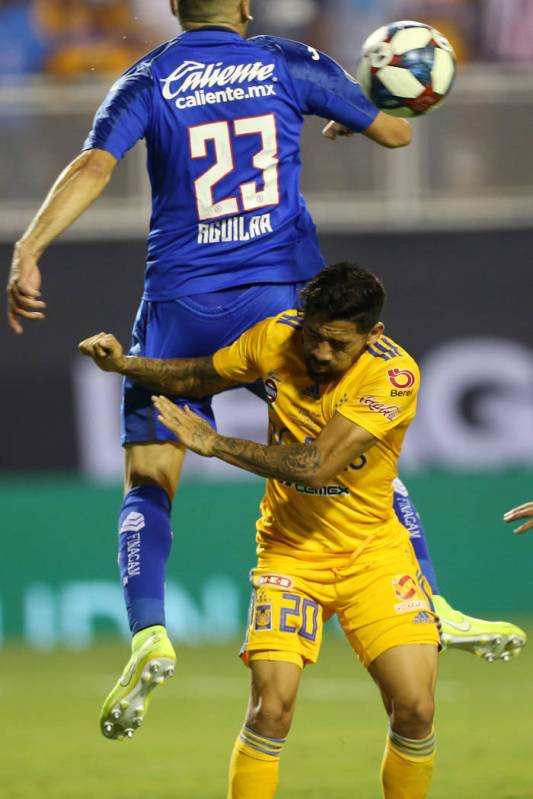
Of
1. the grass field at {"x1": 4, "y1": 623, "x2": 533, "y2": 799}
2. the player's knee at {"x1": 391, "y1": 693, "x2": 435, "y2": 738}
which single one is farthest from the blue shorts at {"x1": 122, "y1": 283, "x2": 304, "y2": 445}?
the grass field at {"x1": 4, "y1": 623, "x2": 533, "y2": 799}

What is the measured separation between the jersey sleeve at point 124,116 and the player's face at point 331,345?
925 millimetres

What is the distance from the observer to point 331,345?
17.9 feet

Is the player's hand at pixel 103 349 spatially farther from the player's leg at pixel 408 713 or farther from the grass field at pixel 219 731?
the grass field at pixel 219 731

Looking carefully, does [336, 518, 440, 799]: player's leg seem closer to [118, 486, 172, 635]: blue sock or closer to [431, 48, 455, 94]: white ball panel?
[118, 486, 172, 635]: blue sock

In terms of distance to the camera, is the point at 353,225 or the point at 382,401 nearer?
the point at 382,401

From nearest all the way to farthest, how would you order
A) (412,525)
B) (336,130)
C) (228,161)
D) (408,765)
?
(408,765) < (228,161) < (336,130) < (412,525)

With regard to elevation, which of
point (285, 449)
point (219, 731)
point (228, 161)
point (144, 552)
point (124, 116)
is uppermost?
point (124, 116)

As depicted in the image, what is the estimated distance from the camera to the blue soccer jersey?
18.9 ft

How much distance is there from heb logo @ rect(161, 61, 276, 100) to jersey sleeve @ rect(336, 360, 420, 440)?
1184mm

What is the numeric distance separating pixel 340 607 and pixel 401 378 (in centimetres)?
85

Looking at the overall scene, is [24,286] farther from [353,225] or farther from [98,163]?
[353,225]

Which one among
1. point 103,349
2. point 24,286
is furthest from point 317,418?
point 24,286

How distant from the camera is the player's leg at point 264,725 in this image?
5.48 m

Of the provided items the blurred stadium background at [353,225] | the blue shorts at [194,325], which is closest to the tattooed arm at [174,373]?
the blue shorts at [194,325]
